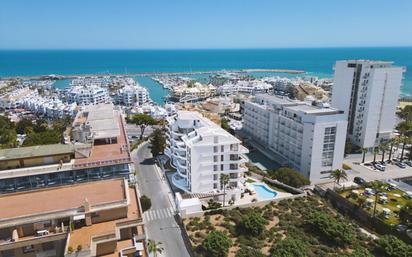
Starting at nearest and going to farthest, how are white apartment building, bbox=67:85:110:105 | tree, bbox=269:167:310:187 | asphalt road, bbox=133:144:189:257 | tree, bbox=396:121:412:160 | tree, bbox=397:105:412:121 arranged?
asphalt road, bbox=133:144:189:257, tree, bbox=269:167:310:187, tree, bbox=396:121:412:160, tree, bbox=397:105:412:121, white apartment building, bbox=67:85:110:105

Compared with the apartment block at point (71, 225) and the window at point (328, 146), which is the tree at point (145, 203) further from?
the window at point (328, 146)

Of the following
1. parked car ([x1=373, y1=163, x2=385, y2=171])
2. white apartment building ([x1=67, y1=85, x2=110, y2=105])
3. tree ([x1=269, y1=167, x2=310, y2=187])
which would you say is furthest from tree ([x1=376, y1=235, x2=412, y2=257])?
white apartment building ([x1=67, y1=85, x2=110, y2=105])

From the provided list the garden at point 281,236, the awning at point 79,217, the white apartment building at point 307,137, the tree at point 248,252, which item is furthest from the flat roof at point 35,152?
the white apartment building at point 307,137

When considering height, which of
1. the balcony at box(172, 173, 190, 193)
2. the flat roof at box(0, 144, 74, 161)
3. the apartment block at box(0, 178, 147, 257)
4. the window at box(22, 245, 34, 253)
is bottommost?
the balcony at box(172, 173, 190, 193)

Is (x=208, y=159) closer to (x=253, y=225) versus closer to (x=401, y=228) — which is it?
(x=253, y=225)

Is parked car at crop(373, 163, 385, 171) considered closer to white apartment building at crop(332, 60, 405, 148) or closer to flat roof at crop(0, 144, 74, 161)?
white apartment building at crop(332, 60, 405, 148)

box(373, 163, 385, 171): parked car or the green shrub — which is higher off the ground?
the green shrub

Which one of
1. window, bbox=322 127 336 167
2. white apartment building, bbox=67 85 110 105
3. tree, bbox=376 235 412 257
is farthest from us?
white apartment building, bbox=67 85 110 105

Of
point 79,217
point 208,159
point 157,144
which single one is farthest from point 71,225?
point 157,144
